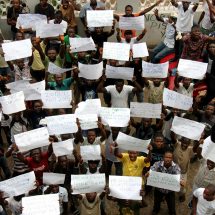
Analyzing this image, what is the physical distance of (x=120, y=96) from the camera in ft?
27.1

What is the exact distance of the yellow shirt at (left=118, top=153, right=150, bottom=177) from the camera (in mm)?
7036

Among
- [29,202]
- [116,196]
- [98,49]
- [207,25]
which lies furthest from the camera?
[207,25]

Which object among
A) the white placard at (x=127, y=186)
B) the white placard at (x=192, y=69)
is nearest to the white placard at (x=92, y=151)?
the white placard at (x=127, y=186)

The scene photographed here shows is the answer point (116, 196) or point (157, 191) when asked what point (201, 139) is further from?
point (116, 196)

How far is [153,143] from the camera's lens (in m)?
7.32

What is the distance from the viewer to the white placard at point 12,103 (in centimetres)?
766

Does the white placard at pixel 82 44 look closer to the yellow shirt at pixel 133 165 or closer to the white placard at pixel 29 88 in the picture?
the white placard at pixel 29 88

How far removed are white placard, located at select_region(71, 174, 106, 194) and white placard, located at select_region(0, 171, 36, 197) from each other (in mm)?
628

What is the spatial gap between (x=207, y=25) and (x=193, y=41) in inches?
72.5

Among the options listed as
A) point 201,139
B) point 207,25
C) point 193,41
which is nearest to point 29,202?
point 201,139

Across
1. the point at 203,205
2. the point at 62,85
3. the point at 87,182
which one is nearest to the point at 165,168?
the point at 203,205

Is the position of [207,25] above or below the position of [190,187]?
above

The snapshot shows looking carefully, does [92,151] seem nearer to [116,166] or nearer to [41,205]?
[116,166]

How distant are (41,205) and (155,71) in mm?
3619
